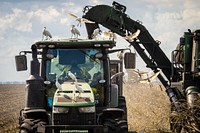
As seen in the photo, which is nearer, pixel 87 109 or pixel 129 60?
pixel 87 109

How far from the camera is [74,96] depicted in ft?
28.4

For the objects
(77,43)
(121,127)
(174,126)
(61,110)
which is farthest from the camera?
(174,126)

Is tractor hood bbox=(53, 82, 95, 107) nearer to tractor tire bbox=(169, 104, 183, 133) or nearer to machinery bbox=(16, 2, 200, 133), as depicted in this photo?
machinery bbox=(16, 2, 200, 133)

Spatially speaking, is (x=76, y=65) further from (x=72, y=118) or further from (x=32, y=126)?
(x=32, y=126)

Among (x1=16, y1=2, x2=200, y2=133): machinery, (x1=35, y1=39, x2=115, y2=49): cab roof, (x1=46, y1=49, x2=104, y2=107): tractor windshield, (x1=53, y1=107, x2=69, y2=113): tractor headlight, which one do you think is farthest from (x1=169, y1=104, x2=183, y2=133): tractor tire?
(x1=53, y1=107, x2=69, y2=113): tractor headlight

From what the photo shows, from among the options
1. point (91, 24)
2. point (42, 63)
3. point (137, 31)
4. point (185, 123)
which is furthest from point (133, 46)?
point (42, 63)

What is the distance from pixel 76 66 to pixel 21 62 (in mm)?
1214

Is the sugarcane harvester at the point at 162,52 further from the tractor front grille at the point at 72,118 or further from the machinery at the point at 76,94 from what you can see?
the tractor front grille at the point at 72,118

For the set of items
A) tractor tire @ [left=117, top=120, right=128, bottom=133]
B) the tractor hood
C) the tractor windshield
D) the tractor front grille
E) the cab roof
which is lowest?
tractor tire @ [left=117, top=120, right=128, bottom=133]

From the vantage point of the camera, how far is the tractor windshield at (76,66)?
9.48m

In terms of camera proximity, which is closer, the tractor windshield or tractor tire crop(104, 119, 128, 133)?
tractor tire crop(104, 119, 128, 133)

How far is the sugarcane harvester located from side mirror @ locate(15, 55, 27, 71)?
464 cm

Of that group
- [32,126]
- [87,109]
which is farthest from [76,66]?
[32,126]

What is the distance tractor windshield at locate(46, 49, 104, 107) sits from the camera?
9.48m
